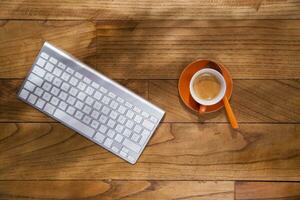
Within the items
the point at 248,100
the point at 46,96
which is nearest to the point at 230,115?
the point at 248,100

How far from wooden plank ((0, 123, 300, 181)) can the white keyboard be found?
26 mm

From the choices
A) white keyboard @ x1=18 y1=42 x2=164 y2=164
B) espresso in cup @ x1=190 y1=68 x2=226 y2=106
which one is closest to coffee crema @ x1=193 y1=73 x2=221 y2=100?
espresso in cup @ x1=190 y1=68 x2=226 y2=106

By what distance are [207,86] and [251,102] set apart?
10 centimetres

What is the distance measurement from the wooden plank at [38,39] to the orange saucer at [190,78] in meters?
0.20

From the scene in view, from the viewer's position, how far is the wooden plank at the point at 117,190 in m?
1.02

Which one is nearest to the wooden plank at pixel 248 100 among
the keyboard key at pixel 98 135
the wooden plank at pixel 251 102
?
the wooden plank at pixel 251 102

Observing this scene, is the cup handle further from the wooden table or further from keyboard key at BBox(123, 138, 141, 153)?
keyboard key at BBox(123, 138, 141, 153)

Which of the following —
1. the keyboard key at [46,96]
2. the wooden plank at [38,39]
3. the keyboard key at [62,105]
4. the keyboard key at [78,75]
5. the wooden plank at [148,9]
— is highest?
the wooden plank at [148,9]

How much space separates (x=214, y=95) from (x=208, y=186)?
7.9 inches

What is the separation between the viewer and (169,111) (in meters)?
1.02

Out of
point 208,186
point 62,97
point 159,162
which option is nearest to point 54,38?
point 62,97

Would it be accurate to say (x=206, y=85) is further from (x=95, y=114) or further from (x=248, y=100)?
(x=95, y=114)

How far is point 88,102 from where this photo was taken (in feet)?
3.33

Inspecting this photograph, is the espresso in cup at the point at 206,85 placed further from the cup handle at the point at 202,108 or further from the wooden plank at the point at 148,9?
the wooden plank at the point at 148,9
